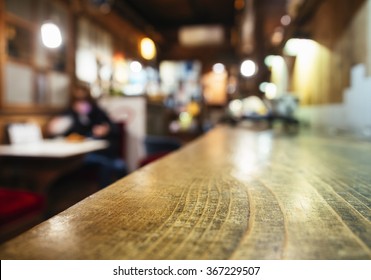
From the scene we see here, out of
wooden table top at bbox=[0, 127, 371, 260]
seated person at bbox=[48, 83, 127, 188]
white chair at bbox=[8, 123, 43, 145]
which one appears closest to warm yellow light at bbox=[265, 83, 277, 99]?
seated person at bbox=[48, 83, 127, 188]

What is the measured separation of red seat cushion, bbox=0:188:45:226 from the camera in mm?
2084

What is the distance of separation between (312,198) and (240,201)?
14 cm

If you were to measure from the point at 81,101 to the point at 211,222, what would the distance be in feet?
20.1

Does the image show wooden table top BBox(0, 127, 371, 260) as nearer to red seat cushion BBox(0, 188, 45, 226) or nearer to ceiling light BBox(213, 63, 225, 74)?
red seat cushion BBox(0, 188, 45, 226)

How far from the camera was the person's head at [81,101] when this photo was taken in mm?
5887

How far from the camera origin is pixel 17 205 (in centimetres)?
219

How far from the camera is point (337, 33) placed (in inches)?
119

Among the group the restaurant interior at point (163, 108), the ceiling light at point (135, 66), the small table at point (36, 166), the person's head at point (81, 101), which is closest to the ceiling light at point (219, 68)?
the restaurant interior at point (163, 108)

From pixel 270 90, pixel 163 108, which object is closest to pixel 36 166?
pixel 163 108

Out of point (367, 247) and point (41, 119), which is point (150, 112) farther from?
point (367, 247)

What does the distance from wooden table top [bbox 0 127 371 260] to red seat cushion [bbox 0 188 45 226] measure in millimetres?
1752

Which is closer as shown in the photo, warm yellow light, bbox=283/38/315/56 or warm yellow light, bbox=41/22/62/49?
warm yellow light, bbox=283/38/315/56
